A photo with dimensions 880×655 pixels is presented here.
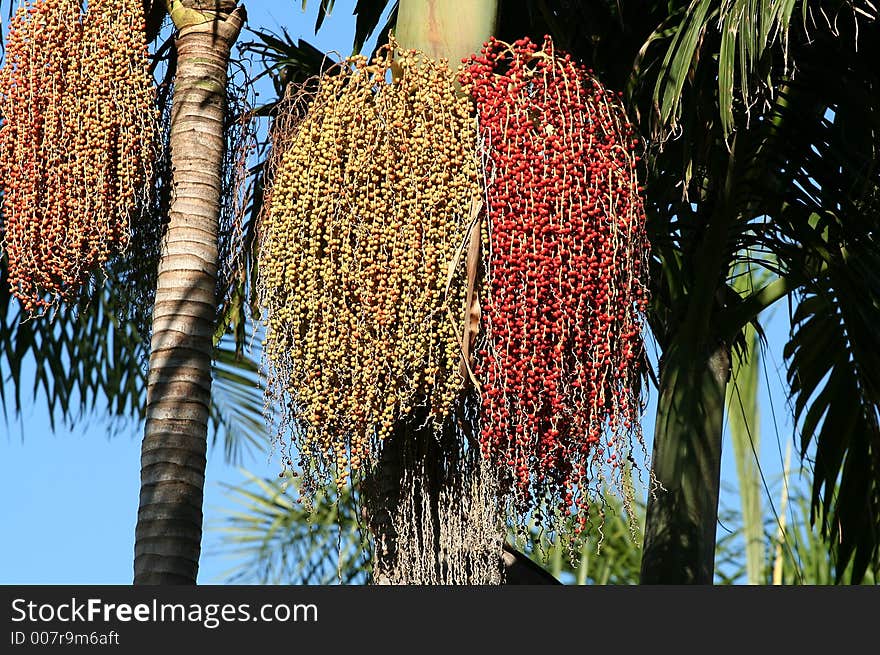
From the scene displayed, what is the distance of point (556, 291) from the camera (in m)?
3.08

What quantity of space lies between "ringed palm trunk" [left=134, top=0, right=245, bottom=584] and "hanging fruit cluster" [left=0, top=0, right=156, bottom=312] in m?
0.13

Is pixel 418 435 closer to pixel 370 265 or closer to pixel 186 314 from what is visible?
pixel 370 265

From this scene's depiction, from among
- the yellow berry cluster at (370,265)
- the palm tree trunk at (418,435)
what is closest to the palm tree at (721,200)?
the palm tree trunk at (418,435)

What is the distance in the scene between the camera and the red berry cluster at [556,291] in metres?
3.08

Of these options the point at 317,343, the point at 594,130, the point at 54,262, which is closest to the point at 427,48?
the point at 594,130

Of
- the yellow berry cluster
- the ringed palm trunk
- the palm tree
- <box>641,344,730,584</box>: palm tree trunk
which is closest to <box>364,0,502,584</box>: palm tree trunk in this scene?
the yellow berry cluster

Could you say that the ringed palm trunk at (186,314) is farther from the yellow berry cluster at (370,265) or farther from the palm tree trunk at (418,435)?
the palm tree trunk at (418,435)

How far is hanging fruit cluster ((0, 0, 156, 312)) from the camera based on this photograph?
3.62 meters

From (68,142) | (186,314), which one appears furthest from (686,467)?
(68,142)

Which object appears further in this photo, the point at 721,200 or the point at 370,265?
the point at 721,200

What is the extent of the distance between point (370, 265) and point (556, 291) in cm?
47

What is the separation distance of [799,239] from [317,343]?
6.97 feet

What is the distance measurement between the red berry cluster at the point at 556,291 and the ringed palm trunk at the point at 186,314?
84 cm

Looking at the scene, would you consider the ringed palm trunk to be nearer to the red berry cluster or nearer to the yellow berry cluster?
the yellow berry cluster
